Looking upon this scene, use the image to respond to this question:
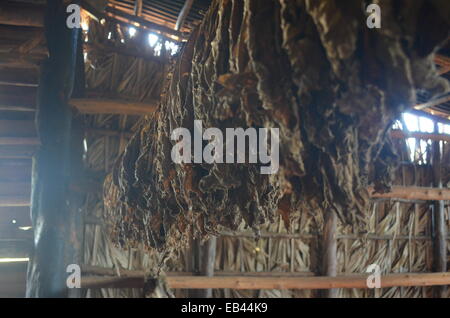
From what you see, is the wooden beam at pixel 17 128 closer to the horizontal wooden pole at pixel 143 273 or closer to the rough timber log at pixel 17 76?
the rough timber log at pixel 17 76

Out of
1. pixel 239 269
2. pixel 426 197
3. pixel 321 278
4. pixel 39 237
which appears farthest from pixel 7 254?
pixel 426 197

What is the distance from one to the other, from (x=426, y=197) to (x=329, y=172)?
5.77 metres

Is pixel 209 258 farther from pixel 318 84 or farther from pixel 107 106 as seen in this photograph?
pixel 318 84

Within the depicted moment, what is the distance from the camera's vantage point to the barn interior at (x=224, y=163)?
626 millimetres

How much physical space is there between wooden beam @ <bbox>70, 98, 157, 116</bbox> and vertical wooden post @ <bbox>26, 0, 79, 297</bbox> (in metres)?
0.13

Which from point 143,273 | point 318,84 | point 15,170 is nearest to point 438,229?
point 143,273

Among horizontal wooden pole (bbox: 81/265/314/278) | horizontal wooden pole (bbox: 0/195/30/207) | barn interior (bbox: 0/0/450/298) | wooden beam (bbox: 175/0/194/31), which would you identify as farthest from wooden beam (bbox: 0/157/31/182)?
wooden beam (bbox: 175/0/194/31)

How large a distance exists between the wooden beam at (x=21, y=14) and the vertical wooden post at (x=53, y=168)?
0.21 metres

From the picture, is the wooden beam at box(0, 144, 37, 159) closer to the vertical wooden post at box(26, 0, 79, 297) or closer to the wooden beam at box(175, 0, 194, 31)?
the vertical wooden post at box(26, 0, 79, 297)

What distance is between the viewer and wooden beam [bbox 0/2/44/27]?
8.95 ft

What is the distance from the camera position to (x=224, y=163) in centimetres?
104

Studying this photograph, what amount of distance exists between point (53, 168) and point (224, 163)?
6.17 ft

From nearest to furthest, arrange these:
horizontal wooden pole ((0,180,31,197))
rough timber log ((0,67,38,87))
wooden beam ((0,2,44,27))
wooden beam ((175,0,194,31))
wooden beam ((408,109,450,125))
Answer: wooden beam ((0,2,44,27)) → rough timber log ((0,67,38,87)) → horizontal wooden pole ((0,180,31,197)) → wooden beam ((175,0,194,31)) → wooden beam ((408,109,450,125))
